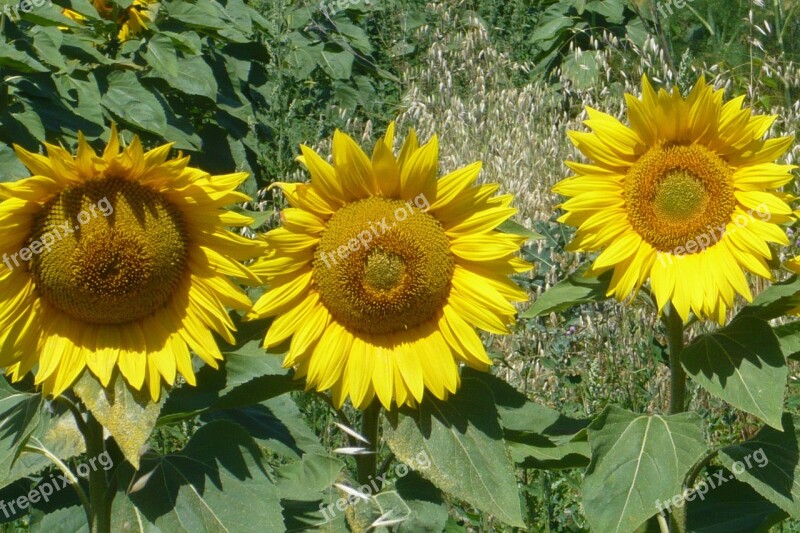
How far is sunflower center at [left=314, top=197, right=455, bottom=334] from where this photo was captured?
6.49 ft

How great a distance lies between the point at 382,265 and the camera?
1979 mm

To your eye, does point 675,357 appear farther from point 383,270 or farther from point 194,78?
point 194,78

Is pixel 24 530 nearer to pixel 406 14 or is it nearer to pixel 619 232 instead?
pixel 619 232

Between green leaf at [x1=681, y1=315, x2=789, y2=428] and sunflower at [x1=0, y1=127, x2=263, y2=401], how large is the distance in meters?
0.88

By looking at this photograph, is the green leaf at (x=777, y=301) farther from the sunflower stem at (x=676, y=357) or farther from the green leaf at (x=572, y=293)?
the green leaf at (x=572, y=293)

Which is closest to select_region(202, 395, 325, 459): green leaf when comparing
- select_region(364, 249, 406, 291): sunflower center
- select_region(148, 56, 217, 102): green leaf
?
select_region(364, 249, 406, 291): sunflower center

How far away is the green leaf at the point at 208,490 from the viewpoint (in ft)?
6.21

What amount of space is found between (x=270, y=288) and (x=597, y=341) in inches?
77.1

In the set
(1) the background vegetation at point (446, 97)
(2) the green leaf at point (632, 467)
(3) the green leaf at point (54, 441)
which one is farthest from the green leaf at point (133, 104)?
(2) the green leaf at point (632, 467)

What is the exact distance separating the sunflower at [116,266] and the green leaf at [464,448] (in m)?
0.36

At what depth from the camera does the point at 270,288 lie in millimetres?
2012

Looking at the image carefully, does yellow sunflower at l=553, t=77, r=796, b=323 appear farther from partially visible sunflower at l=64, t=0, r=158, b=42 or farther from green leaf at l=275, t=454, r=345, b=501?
partially visible sunflower at l=64, t=0, r=158, b=42

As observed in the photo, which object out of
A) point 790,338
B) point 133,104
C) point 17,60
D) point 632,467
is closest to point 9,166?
point 17,60

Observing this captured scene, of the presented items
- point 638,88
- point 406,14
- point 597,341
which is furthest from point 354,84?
point 597,341
